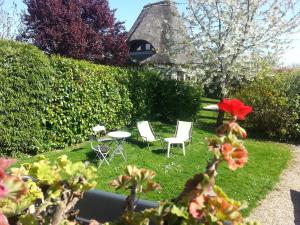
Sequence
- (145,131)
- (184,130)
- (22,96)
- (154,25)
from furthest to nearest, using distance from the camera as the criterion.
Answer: (154,25), (184,130), (145,131), (22,96)

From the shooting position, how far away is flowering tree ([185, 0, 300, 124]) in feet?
49.6

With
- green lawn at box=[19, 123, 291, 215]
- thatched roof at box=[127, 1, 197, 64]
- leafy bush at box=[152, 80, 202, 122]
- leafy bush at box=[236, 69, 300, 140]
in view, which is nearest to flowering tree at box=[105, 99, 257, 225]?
green lawn at box=[19, 123, 291, 215]

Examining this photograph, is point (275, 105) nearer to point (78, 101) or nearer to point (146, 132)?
point (146, 132)

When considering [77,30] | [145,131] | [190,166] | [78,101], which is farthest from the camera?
[77,30]

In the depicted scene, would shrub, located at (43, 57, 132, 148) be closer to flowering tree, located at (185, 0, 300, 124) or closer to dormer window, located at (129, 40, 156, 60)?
flowering tree, located at (185, 0, 300, 124)

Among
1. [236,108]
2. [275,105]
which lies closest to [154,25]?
[275,105]

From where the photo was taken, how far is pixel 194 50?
16.1 m

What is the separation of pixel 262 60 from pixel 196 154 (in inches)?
280

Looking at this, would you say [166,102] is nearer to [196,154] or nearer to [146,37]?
[196,154]

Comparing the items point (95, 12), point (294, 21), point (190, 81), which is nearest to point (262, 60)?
point (294, 21)

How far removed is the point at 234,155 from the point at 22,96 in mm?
9031

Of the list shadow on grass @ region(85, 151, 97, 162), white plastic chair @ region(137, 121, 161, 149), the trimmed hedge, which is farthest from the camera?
white plastic chair @ region(137, 121, 161, 149)

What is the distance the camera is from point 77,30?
68.5 feet

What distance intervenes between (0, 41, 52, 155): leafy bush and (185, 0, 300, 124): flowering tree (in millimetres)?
7813
